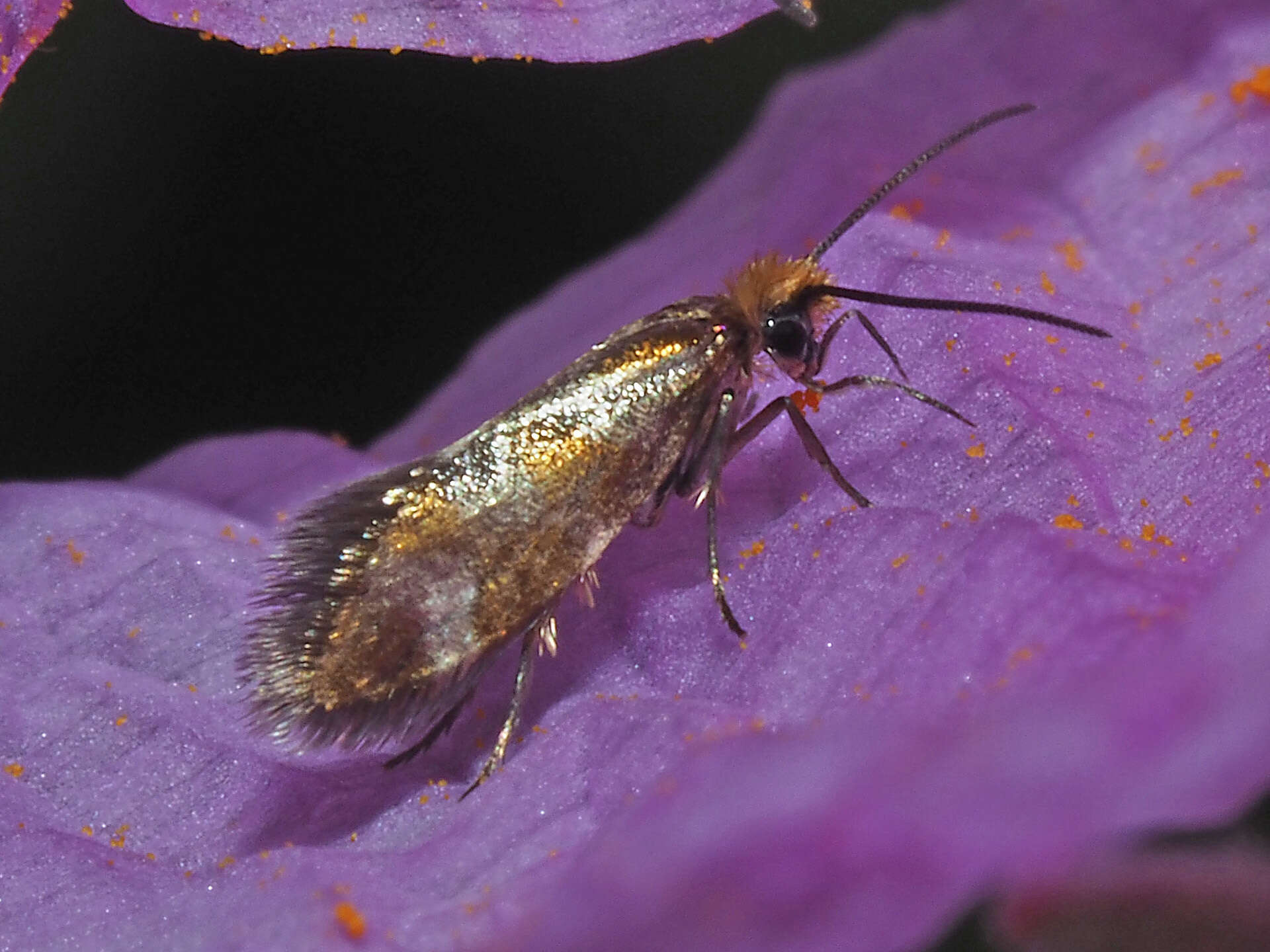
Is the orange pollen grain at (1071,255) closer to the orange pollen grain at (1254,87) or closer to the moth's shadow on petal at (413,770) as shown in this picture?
the orange pollen grain at (1254,87)

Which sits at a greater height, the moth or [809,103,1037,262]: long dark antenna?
[809,103,1037,262]: long dark antenna

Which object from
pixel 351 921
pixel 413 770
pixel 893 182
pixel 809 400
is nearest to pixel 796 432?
pixel 809 400

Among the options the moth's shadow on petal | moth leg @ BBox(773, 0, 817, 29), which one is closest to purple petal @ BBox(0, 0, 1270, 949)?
the moth's shadow on petal

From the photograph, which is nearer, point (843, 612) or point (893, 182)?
point (843, 612)

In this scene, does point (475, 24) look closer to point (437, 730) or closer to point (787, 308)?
point (787, 308)

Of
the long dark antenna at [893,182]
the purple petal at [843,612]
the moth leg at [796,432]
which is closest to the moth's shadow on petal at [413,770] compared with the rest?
the purple petal at [843,612]

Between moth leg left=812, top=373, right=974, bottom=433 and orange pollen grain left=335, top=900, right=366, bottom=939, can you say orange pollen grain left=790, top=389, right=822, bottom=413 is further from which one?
orange pollen grain left=335, top=900, right=366, bottom=939
